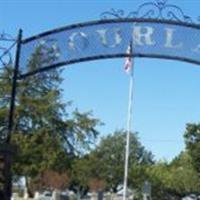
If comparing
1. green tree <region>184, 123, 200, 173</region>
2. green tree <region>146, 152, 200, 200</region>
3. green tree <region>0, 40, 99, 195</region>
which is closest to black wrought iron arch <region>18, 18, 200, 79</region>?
green tree <region>0, 40, 99, 195</region>

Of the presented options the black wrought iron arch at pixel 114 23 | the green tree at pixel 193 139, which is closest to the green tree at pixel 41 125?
the green tree at pixel 193 139

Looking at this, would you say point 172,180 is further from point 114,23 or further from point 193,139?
point 114,23

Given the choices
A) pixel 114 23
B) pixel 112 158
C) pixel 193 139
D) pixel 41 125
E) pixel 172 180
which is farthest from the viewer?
pixel 112 158

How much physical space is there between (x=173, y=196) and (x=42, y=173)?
48.0 m

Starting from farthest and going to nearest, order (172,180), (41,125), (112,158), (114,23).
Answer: (112,158) < (172,180) < (41,125) < (114,23)

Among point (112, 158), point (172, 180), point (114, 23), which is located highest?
point (112, 158)

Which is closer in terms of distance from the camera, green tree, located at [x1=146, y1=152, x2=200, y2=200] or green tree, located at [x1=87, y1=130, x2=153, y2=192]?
green tree, located at [x1=146, y1=152, x2=200, y2=200]

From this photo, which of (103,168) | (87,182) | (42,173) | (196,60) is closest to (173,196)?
(103,168)

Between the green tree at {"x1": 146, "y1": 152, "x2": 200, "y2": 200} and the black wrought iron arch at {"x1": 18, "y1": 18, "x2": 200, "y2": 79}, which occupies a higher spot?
the green tree at {"x1": 146, "y1": 152, "x2": 200, "y2": 200}

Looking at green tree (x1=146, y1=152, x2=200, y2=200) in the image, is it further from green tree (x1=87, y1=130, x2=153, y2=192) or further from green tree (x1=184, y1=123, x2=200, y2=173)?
green tree (x1=184, y1=123, x2=200, y2=173)

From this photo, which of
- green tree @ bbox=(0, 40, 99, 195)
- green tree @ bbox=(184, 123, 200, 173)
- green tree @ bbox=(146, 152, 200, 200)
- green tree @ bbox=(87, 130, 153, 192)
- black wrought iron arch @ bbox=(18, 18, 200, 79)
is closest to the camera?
black wrought iron arch @ bbox=(18, 18, 200, 79)

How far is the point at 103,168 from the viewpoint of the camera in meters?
97.5

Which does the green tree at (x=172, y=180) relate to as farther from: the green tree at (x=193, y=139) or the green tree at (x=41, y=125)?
the green tree at (x=41, y=125)

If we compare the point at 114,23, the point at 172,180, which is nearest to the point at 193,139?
the point at 172,180
